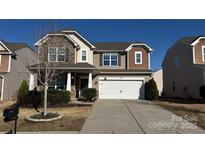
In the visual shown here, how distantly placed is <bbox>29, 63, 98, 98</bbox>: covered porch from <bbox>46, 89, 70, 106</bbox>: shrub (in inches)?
121

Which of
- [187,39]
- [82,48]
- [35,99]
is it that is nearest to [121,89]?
[82,48]

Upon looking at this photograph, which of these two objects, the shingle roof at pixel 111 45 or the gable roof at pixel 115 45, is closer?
the gable roof at pixel 115 45

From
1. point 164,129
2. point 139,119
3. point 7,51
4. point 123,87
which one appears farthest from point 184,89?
point 7,51

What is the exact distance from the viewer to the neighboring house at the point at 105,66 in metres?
21.8

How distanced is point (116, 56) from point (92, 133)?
16697 millimetres

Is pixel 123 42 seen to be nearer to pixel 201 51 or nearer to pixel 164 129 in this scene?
pixel 201 51

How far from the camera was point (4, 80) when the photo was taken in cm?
2314

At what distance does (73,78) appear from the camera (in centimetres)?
2195

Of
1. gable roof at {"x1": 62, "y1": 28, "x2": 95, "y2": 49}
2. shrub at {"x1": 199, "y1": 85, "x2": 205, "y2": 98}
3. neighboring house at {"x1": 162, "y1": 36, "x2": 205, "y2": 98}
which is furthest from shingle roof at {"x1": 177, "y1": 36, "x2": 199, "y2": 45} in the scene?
gable roof at {"x1": 62, "y1": 28, "x2": 95, "y2": 49}

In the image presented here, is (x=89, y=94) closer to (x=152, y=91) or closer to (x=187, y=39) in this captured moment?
(x=152, y=91)

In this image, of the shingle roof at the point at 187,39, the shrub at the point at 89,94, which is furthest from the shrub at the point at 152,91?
the shingle roof at the point at 187,39

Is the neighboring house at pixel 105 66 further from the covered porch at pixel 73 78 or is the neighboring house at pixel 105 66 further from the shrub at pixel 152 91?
the shrub at pixel 152 91

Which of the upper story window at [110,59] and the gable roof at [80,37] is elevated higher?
the gable roof at [80,37]

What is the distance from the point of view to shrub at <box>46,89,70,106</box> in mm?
16312
